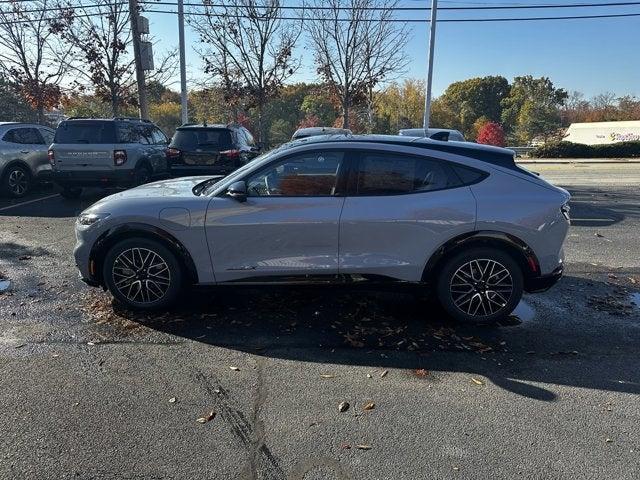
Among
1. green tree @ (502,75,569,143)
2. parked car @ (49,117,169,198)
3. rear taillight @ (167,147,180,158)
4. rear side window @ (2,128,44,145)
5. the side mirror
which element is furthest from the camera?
green tree @ (502,75,569,143)

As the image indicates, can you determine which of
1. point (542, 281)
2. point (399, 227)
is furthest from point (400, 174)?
point (542, 281)

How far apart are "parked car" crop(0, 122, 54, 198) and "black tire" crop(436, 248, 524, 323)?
35.5 feet

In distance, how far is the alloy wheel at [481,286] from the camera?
4621mm

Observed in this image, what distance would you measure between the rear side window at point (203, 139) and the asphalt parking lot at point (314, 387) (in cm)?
571

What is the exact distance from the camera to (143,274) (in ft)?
15.6

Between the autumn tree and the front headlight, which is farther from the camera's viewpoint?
the autumn tree

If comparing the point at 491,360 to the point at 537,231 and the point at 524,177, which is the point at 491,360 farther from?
the point at 524,177

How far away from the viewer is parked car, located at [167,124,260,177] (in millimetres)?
10984

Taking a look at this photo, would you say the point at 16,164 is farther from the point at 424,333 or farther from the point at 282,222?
the point at 424,333

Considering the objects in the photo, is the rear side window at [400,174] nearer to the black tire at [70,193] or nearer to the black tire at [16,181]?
the black tire at [70,193]

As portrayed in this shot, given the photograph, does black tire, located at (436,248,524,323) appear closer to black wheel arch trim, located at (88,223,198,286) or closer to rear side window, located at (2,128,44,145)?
black wheel arch trim, located at (88,223,198,286)

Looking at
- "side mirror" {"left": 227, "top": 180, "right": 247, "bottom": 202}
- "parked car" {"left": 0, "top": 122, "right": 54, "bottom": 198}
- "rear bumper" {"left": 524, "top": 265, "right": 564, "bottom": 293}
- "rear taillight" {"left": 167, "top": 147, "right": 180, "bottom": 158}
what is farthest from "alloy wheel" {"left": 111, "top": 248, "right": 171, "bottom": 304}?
"parked car" {"left": 0, "top": 122, "right": 54, "bottom": 198}

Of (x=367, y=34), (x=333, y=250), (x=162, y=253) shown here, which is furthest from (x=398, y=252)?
(x=367, y=34)

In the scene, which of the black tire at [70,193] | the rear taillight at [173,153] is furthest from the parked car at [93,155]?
the rear taillight at [173,153]
